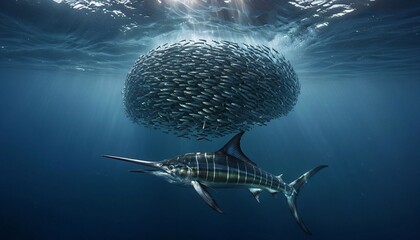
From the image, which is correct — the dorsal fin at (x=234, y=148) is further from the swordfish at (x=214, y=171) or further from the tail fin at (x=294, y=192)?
the tail fin at (x=294, y=192)

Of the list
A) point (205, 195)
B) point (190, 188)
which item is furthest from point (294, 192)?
point (190, 188)

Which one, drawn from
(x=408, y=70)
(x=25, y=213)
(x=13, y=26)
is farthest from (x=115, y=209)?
(x=408, y=70)

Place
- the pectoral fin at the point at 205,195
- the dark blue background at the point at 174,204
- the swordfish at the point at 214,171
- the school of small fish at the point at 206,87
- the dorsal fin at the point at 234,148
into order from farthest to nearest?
the dark blue background at the point at 174,204, the school of small fish at the point at 206,87, the dorsal fin at the point at 234,148, the swordfish at the point at 214,171, the pectoral fin at the point at 205,195

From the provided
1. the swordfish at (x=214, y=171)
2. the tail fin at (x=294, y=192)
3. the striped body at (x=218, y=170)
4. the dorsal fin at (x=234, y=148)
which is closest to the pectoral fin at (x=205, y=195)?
the swordfish at (x=214, y=171)

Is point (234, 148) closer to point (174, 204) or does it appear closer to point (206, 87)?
point (206, 87)

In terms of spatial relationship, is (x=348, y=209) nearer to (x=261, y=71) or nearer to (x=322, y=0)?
(x=322, y=0)

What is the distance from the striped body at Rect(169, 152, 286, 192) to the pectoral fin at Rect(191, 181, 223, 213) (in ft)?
0.61

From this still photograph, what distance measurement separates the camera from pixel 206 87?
19.7 feet

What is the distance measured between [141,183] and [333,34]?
18.4 meters

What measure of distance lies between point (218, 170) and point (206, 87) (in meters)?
2.16

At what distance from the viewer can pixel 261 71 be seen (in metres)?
6.95

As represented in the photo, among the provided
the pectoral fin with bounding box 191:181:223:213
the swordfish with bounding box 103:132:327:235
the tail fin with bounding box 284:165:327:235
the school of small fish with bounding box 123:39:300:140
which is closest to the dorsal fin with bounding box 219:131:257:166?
the swordfish with bounding box 103:132:327:235

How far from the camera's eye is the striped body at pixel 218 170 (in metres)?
4.51

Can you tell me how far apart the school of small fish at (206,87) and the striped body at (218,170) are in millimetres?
1442
